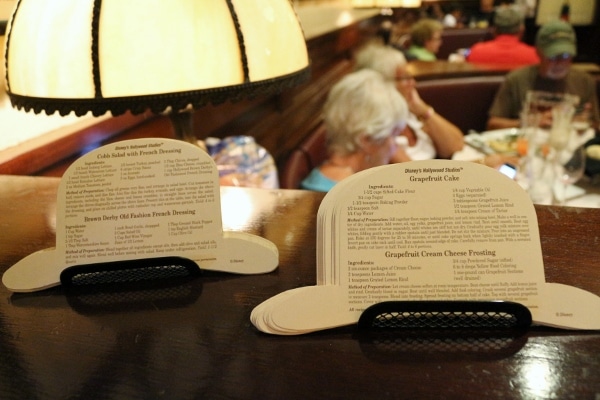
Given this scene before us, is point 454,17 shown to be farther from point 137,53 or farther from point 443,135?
point 137,53

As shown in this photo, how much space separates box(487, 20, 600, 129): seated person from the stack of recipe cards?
2450 mm

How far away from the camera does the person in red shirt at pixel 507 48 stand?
11.9ft

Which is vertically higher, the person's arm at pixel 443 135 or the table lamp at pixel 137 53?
the table lamp at pixel 137 53

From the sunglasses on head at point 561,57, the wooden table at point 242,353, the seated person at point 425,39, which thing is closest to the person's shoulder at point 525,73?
the sunglasses on head at point 561,57

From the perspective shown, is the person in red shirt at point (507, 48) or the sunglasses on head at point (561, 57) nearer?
the sunglasses on head at point (561, 57)

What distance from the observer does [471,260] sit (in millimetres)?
442

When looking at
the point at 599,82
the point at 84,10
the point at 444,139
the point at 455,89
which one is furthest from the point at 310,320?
the point at 599,82

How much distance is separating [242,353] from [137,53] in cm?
29

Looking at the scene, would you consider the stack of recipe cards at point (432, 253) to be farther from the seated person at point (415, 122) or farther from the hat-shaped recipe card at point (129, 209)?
the seated person at point (415, 122)

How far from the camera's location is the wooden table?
1.25 feet

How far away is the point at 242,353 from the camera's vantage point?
0.42m

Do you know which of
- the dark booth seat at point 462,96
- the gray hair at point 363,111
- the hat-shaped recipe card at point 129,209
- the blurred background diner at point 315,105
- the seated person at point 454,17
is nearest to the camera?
the hat-shaped recipe card at point 129,209

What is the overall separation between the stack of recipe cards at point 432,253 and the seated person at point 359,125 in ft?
4.07

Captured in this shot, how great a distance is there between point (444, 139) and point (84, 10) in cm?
195
